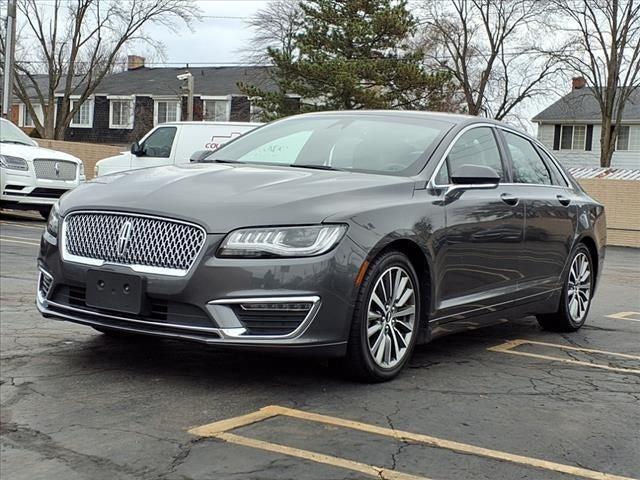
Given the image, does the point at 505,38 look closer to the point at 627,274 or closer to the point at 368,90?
the point at 368,90

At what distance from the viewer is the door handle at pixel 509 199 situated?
19.2 feet

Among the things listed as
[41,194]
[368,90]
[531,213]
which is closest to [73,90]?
[368,90]

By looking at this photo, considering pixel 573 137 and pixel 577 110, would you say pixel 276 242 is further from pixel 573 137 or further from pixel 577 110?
pixel 577 110

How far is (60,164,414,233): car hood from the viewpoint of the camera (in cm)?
435

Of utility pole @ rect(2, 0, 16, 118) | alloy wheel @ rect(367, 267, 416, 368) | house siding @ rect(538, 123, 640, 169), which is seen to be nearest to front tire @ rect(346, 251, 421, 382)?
alloy wheel @ rect(367, 267, 416, 368)

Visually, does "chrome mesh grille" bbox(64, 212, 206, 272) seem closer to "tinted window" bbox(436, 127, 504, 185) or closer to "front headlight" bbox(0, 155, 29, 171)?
"tinted window" bbox(436, 127, 504, 185)

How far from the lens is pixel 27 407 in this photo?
4.07 metres

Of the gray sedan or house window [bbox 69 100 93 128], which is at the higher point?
house window [bbox 69 100 93 128]

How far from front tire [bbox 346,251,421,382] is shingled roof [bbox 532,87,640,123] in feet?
145

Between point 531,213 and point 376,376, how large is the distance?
2.09 metres

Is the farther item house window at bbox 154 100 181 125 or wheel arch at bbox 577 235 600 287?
house window at bbox 154 100 181 125

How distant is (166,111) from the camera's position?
49562mm

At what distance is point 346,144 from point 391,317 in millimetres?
1351

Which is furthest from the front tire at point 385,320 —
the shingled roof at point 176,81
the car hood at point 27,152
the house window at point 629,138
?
the house window at point 629,138
